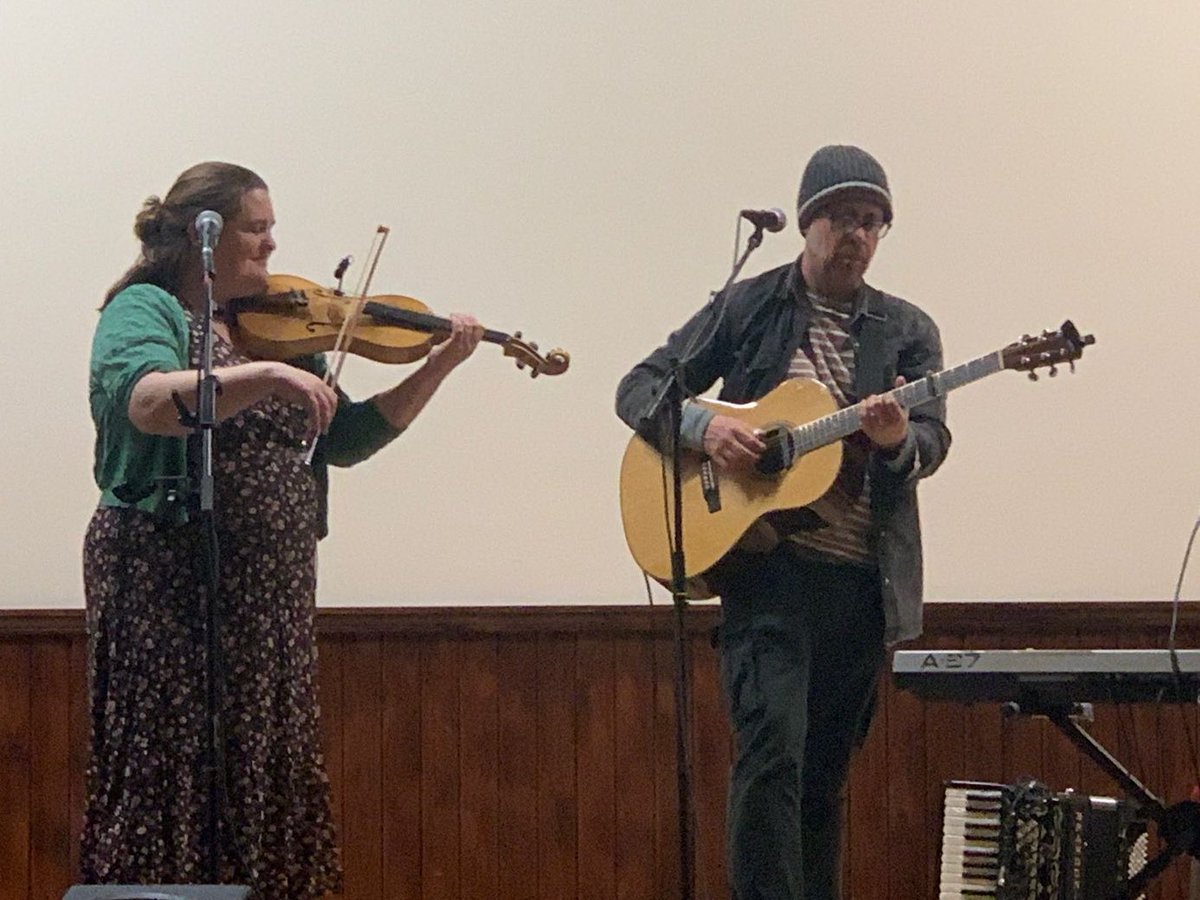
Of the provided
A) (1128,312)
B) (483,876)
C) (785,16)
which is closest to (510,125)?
(785,16)

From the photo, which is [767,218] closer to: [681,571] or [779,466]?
[779,466]

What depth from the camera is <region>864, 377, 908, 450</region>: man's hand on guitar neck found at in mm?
2553

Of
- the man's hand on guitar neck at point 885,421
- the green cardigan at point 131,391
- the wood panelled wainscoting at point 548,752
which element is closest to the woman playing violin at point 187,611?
the green cardigan at point 131,391

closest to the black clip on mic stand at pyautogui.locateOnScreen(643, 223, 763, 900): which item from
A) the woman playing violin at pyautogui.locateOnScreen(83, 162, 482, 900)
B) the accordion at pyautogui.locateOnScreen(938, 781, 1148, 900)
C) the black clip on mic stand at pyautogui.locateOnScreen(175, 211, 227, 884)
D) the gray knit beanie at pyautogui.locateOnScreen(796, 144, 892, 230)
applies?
the gray knit beanie at pyautogui.locateOnScreen(796, 144, 892, 230)

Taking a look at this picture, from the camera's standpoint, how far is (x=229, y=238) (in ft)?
8.38

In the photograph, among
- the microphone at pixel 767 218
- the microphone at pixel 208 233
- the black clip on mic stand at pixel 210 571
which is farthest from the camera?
the microphone at pixel 767 218

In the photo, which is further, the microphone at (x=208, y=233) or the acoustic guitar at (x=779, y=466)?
the acoustic guitar at (x=779, y=466)

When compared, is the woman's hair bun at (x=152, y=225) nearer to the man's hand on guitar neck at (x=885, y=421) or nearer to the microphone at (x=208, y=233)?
the microphone at (x=208, y=233)

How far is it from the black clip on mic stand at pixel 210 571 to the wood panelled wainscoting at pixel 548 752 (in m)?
1.24

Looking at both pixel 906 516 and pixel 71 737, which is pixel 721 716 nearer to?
pixel 906 516

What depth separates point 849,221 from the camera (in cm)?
268

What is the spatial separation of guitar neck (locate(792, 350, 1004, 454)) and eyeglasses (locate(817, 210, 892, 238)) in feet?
0.95

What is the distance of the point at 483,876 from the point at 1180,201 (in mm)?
2342

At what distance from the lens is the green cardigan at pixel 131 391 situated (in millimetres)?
2350
